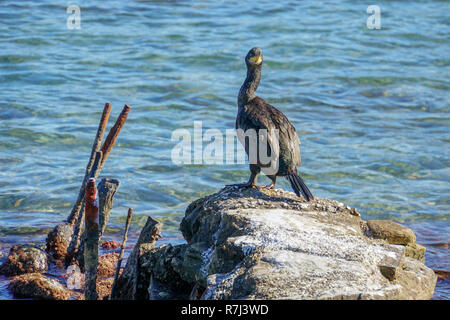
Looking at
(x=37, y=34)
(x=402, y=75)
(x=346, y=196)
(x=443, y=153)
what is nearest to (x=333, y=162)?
(x=346, y=196)

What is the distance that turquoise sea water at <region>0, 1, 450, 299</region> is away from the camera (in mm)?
9273

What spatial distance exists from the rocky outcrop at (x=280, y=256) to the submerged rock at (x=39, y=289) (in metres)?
0.70

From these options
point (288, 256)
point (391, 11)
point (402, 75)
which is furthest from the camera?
point (391, 11)

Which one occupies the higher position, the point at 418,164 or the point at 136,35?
the point at 136,35

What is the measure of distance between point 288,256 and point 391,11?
1583 centimetres

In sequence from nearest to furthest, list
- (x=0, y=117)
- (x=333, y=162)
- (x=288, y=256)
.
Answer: (x=288, y=256)
(x=333, y=162)
(x=0, y=117)

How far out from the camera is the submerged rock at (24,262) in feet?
21.1

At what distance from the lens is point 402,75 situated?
14.6 meters

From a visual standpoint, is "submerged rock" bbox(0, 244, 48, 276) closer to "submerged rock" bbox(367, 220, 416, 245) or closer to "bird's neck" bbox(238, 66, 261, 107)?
"bird's neck" bbox(238, 66, 261, 107)

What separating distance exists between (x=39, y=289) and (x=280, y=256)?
7.74 feet

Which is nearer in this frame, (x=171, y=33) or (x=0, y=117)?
(x=0, y=117)

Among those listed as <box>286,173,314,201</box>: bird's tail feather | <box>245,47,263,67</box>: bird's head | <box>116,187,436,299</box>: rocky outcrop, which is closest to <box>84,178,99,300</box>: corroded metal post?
<box>116,187,436,299</box>: rocky outcrop
